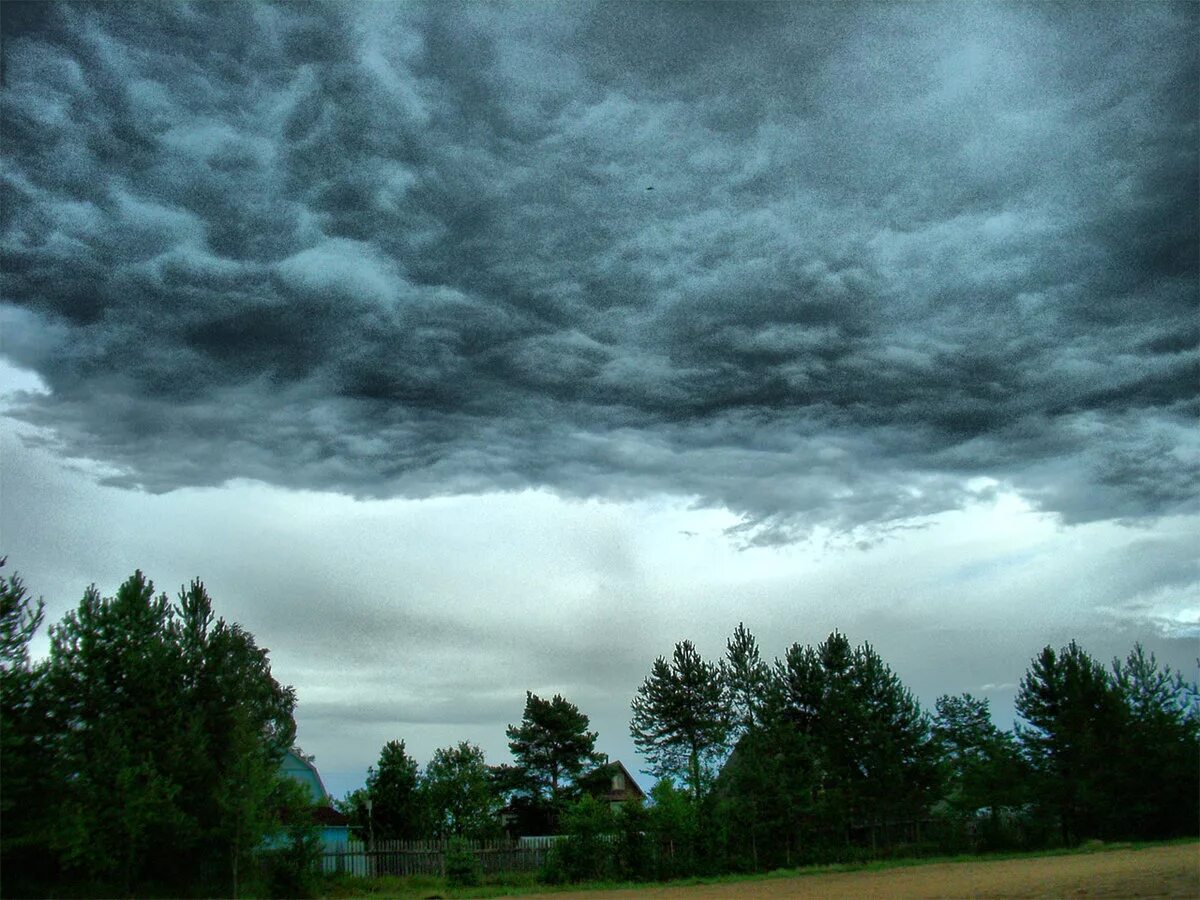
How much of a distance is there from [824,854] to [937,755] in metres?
10.7

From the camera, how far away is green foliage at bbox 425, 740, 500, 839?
5859 centimetres

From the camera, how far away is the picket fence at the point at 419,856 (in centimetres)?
3900

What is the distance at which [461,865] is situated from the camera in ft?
135

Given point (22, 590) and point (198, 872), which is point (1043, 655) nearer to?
point (198, 872)

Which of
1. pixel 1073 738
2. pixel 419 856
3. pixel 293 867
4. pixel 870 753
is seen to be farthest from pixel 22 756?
pixel 1073 738

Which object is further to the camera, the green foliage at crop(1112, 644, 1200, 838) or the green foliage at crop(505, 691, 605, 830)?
the green foliage at crop(505, 691, 605, 830)

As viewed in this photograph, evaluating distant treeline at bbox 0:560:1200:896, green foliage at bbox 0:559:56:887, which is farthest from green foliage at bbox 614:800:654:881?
green foliage at bbox 0:559:56:887

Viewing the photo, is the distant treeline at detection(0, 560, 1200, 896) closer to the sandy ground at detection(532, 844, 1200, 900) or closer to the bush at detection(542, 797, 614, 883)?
the bush at detection(542, 797, 614, 883)

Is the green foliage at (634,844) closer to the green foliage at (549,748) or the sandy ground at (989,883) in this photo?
the sandy ground at (989,883)

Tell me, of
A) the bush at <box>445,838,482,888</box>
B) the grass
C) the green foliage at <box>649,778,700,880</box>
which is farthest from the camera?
the green foliage at <box>649,778,700,880</box>

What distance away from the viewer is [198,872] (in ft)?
107

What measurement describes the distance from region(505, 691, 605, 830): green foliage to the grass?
Answer: 28828mm

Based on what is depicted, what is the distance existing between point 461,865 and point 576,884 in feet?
15.7

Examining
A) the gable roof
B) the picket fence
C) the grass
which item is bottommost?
the grass
